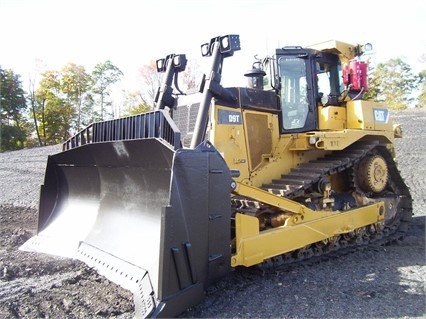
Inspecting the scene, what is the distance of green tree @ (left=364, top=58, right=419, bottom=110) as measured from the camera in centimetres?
3334

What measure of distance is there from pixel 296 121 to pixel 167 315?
3446mm

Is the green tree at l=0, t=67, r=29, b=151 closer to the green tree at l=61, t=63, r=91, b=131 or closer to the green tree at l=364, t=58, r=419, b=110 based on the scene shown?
the green tree at l=61, t=63, r=91, b=131

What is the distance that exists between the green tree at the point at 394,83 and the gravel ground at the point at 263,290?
31079 mm

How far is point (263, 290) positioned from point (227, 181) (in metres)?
1.25

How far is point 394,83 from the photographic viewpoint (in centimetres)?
3409

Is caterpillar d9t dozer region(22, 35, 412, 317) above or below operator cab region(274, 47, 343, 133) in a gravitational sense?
below

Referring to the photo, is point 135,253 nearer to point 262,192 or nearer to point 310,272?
point 262,192

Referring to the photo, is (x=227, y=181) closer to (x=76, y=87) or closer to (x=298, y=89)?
(x=298, y=89)

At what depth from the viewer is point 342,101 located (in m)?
5.88

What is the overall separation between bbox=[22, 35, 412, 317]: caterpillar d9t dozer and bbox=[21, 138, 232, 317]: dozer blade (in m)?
0.01

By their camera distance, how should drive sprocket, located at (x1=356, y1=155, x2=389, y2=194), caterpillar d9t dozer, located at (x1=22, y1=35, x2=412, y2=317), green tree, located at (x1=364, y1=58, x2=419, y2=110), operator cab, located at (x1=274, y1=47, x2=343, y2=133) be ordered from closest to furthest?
caterpillar d9t dozer, located at (x1=22, y1=35, x2=412, y2=317), operator cab, located at (x1=274, y1=47, x2=343, y2=133), drive sprocket, located at (x1=356, y1=155, x2=389, y2=194), green tree, located at (x1=364, y1=58, x2=419, y2=110)

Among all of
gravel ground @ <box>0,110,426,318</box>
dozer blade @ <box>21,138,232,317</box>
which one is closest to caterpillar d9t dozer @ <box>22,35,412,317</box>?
dozer blade @ <box>21,138,232,317</box>

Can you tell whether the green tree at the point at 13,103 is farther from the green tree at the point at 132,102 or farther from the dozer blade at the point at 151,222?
the dozer blade at the point at 151,222

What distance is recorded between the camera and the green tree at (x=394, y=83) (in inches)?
1313
